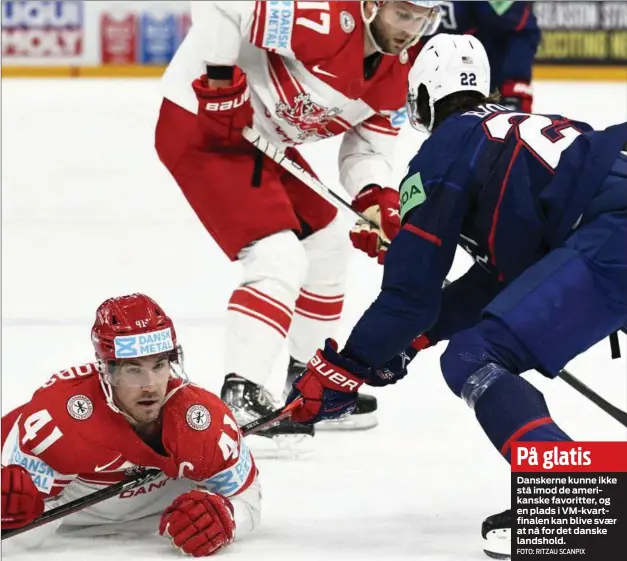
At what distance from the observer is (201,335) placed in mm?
4312

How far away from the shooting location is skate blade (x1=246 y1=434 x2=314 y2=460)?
3234 mm

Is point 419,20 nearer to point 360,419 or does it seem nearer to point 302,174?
point 302,174

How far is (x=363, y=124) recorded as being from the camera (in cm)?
358

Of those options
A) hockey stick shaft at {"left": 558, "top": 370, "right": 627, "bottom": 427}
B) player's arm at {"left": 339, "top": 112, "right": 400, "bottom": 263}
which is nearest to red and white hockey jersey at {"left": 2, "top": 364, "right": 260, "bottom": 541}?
hockey stick shaft at {"left": 558, "top": 370, "right": 627, "bottom": 427}

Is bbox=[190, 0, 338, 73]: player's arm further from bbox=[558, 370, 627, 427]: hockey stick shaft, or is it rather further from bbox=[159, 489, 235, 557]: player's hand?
bbox=[159, 489, 235, 557]: player's hand

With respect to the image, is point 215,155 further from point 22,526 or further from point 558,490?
point 558,490

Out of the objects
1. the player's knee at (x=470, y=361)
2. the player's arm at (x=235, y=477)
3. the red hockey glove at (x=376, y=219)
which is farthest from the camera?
the red hockey glove at (x=376, y=219)

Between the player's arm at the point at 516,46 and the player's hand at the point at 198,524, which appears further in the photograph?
the player's arm at the point at 516,46

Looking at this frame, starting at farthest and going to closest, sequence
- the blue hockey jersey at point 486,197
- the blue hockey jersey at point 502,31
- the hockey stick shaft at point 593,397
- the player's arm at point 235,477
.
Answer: the blue hockey jersey at point 502,31, the hockey stick shaft at point 593,397, the player's arm at point 235,477, the blue hockey jersey at point 486,197

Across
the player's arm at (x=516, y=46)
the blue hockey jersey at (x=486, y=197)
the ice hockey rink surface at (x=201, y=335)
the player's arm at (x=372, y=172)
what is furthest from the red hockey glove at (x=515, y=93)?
the blue hockey jersey at (x=486, y=197)

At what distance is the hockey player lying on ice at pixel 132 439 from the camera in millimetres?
2402

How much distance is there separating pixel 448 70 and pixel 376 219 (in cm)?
84

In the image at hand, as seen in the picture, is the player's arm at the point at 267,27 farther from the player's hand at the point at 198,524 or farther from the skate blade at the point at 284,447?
the player's hand at the point at 198,524

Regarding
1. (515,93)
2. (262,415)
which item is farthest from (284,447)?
(515,93)
